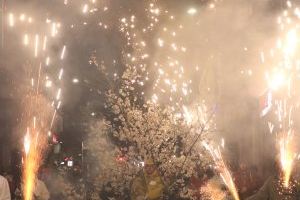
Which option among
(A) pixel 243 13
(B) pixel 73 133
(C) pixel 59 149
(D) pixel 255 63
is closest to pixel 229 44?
(D) pixel 255 63

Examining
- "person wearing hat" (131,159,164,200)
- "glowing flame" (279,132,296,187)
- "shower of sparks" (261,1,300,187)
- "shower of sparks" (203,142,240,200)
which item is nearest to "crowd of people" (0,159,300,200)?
"person wearing hat" (131,159,164,200)

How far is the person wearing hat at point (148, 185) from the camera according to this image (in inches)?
392

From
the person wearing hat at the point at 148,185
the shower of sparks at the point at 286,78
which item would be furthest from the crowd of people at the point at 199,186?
the shower of sparks at the point at 286,78

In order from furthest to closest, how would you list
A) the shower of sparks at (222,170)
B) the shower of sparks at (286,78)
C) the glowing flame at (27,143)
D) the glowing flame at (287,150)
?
the glowing flame at (27,143) → the shower of sparks at (222,170) → the shower of sparks at (286,78) → the glowing flame at (287,150)

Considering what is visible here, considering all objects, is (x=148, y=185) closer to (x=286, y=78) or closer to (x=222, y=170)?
(x=222, y=170)

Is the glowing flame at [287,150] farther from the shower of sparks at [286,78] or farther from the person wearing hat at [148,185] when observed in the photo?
the person wearing hat at [148,185]

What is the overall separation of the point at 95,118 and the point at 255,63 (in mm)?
6102

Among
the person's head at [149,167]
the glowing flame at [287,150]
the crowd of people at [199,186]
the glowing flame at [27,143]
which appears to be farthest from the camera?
the glowing flame at [27,143]

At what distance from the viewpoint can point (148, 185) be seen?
1009 cm

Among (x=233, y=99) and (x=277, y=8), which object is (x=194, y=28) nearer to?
(x=277, y=8)

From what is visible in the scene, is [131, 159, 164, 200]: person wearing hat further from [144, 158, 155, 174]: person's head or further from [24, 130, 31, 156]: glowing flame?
[24, 130, 31, 156]: glowing flame

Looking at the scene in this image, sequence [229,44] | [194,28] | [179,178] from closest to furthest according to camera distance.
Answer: [179,178] → [194,28] → [229,44]

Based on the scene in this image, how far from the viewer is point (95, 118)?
15445 millimetres

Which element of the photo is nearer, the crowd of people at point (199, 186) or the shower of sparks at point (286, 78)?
the crowd of people at point (199, 186)
